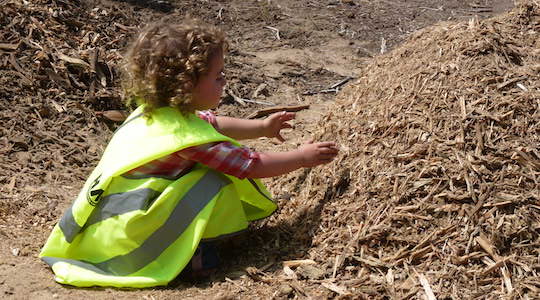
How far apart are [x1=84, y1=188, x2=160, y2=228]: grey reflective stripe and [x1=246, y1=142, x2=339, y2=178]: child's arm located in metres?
0.48

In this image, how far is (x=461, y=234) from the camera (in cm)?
323

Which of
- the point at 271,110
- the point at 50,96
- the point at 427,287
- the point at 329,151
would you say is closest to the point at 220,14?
the point at 271,110

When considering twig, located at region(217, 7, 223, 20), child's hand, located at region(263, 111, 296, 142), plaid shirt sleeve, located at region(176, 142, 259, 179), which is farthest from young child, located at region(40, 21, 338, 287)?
twig, located at region(217, 7, 223, 20)

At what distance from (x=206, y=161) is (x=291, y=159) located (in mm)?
407

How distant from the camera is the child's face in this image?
3.57 m

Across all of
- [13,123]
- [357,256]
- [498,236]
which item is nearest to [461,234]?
→ [498,236]

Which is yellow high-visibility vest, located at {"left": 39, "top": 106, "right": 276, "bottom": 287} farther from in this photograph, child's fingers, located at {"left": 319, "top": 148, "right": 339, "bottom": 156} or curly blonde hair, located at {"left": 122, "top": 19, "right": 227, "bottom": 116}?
child's fingers, located at {"left": 319, "top": 148, "right": 339, "bottom": 156}

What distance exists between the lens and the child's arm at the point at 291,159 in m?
3.47

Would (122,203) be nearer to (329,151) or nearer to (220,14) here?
(329,151)

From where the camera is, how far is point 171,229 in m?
3.43

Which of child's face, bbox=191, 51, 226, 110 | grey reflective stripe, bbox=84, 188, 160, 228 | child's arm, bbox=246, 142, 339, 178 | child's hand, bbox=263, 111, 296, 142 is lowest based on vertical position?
grey reflective stripe, bbox=84, 188, 160, 228

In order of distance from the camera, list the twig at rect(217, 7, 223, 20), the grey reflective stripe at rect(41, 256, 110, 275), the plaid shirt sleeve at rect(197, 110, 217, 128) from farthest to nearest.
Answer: the twig at rect(217, 7, 223, 20) → the plaid shirt sleeve at rect(197, 110, 217, 128) → the grey reflective stripe at rect(41, 256, 110, 275)

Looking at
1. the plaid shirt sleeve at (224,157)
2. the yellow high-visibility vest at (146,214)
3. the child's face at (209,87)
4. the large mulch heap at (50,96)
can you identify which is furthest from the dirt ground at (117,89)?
the child's face at (209,87)

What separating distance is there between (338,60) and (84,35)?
8.15 ft
